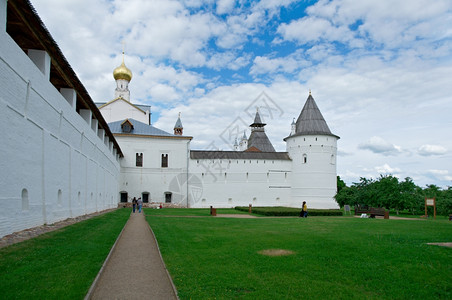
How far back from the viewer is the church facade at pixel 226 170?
39.5 meters

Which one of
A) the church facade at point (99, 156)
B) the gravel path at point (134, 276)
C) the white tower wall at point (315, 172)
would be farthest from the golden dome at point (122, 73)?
the gravel path at point (134, 276)

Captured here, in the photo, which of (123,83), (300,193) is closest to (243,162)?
(300,193)

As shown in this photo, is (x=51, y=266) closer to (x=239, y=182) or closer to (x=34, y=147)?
(x=34, y=147)

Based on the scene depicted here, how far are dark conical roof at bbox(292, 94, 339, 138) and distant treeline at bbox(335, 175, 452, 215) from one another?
27.9 ft

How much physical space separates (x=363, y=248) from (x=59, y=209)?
452 inches

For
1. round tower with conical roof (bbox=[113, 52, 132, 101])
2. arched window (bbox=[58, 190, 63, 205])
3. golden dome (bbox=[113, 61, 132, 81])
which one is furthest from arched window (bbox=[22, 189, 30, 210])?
golden dome (bbox=[113, 61, 132, 81])

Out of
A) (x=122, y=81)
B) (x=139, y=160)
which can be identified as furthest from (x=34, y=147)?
(x=122, y=81)

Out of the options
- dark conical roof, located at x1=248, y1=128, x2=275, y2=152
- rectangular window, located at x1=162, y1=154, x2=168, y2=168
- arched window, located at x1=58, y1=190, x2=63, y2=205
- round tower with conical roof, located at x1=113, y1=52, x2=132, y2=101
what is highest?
round tower with conical roof, located at x1=113, y1=52, x2=132, y2=101

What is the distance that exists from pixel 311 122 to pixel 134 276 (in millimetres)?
37088

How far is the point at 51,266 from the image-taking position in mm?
6578

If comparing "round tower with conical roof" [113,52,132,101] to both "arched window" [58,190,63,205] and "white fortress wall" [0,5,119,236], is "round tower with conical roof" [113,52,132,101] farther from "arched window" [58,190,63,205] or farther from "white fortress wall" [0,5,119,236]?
"arched window" [58,190,63,205]

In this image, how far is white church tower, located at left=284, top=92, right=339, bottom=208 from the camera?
1571 inches

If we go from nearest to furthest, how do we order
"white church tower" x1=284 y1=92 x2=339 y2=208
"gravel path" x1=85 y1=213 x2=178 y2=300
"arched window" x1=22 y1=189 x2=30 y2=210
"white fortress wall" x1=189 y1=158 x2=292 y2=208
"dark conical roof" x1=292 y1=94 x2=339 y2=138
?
1. "gravel path" x1=85 y1=213 x2=178 y2=300
2. "arched window" x1=22 y1=189 x2=30 y2=210
3. "white church tower" x1=284 y1=92 x2=339 y2=208
4. "white fortress wall" x1=189 y1=158 x2=292 y2=208
5. "dark conical roof" x1=292 y1=94 x2=339 y2=138

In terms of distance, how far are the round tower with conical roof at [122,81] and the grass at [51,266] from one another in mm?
40384
